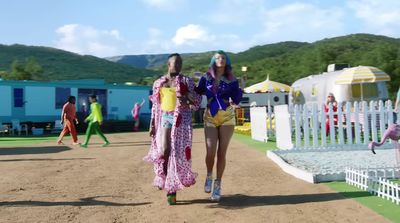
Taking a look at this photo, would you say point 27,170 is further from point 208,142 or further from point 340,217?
point 340,217

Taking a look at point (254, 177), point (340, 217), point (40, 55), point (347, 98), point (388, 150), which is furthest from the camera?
point (40, 55)

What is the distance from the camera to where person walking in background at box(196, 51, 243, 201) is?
545 cm

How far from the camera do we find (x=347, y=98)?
1814cm

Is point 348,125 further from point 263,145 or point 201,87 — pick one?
point 201,87

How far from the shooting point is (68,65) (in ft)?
372

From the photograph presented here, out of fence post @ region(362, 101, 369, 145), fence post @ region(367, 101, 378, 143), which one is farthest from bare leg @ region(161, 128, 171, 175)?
fence post @ region(367, 101, 378, 143)

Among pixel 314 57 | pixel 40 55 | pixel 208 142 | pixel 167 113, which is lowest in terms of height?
pixel 208 142

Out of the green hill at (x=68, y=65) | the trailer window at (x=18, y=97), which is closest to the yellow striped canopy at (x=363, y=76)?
the trailer window at (x=18, y=97)

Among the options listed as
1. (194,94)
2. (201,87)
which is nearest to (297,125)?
(201,87)

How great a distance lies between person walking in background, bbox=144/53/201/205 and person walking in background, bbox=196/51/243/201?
0.61 feet

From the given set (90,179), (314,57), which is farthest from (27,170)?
(314,57)

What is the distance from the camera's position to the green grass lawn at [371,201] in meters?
4.49

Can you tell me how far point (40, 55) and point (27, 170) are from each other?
395ft

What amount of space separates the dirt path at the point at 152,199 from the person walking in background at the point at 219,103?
61cm
